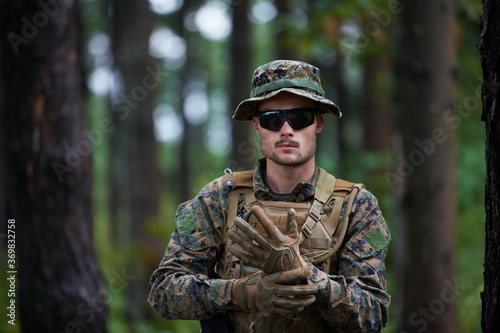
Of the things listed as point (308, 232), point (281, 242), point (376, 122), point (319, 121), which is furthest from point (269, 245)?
point (376, 122)

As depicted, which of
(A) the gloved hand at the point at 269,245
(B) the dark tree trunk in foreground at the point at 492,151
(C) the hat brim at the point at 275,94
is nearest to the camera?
(B) the dark tree trunk in foreground at the point at 492,151

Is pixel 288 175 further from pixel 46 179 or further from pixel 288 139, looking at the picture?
pixel 46 179

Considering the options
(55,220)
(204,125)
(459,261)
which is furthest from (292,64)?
(204,125)

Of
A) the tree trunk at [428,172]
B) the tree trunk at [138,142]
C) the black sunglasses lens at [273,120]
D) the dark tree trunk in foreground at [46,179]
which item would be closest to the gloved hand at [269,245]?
the black sunglasses lens at [273,120]

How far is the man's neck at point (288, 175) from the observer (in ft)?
12.1

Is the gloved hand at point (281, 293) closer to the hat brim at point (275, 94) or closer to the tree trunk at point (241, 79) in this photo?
the hat brim at point (275, 94)

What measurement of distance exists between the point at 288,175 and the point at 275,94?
19.1 inches

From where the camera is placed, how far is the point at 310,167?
370 centimetres

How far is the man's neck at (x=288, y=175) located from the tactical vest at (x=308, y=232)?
8 cm

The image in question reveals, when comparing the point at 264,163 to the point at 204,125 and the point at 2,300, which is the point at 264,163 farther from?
the point at 204,125

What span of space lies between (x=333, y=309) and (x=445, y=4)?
448 cm

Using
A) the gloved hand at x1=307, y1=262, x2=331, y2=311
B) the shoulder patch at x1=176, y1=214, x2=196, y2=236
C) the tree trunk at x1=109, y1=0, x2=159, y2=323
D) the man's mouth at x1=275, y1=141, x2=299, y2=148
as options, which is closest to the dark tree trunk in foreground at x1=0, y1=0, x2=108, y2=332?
the shoulder patch at x1=176, y1=214, x2=196, y2=236

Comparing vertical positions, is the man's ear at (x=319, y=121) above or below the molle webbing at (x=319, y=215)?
above

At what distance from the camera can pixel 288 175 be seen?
3699mm
